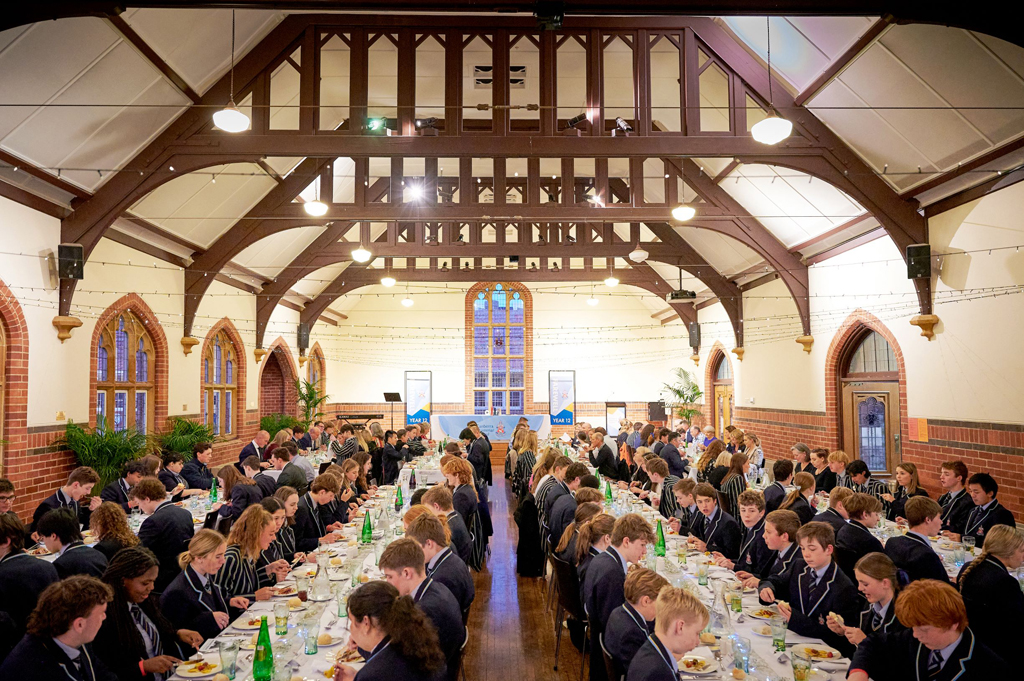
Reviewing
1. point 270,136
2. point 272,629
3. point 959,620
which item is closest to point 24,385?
point 270,136

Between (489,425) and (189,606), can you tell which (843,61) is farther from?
(489,425)

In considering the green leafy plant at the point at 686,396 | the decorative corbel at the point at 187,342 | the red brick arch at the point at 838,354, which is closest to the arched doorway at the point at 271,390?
the decorative corbel at the point at 187,342

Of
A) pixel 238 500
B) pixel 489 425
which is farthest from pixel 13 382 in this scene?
pixel 489 425

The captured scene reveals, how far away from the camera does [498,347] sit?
68.8ft

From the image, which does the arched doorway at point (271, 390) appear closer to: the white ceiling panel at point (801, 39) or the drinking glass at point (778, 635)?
the white ceiling panel at point (801, 39)

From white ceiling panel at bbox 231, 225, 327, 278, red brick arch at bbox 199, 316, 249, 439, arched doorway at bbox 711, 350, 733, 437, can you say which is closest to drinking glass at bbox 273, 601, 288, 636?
white ceiling panel at bbox 231, 225, 327, 278

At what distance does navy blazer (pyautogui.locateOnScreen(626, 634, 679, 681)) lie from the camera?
263 cm

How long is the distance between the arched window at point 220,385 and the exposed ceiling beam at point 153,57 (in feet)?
17.9

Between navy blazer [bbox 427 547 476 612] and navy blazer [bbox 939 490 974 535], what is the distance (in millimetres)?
4719

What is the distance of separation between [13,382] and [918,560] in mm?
8368

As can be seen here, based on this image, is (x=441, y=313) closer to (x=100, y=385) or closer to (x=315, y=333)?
(x=315, y=333)

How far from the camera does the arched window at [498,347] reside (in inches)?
823

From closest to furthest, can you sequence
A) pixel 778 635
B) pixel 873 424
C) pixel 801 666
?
1. pixel 801 666
2. pixel 778 635
3. pixel 873 424

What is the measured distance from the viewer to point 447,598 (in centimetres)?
357
